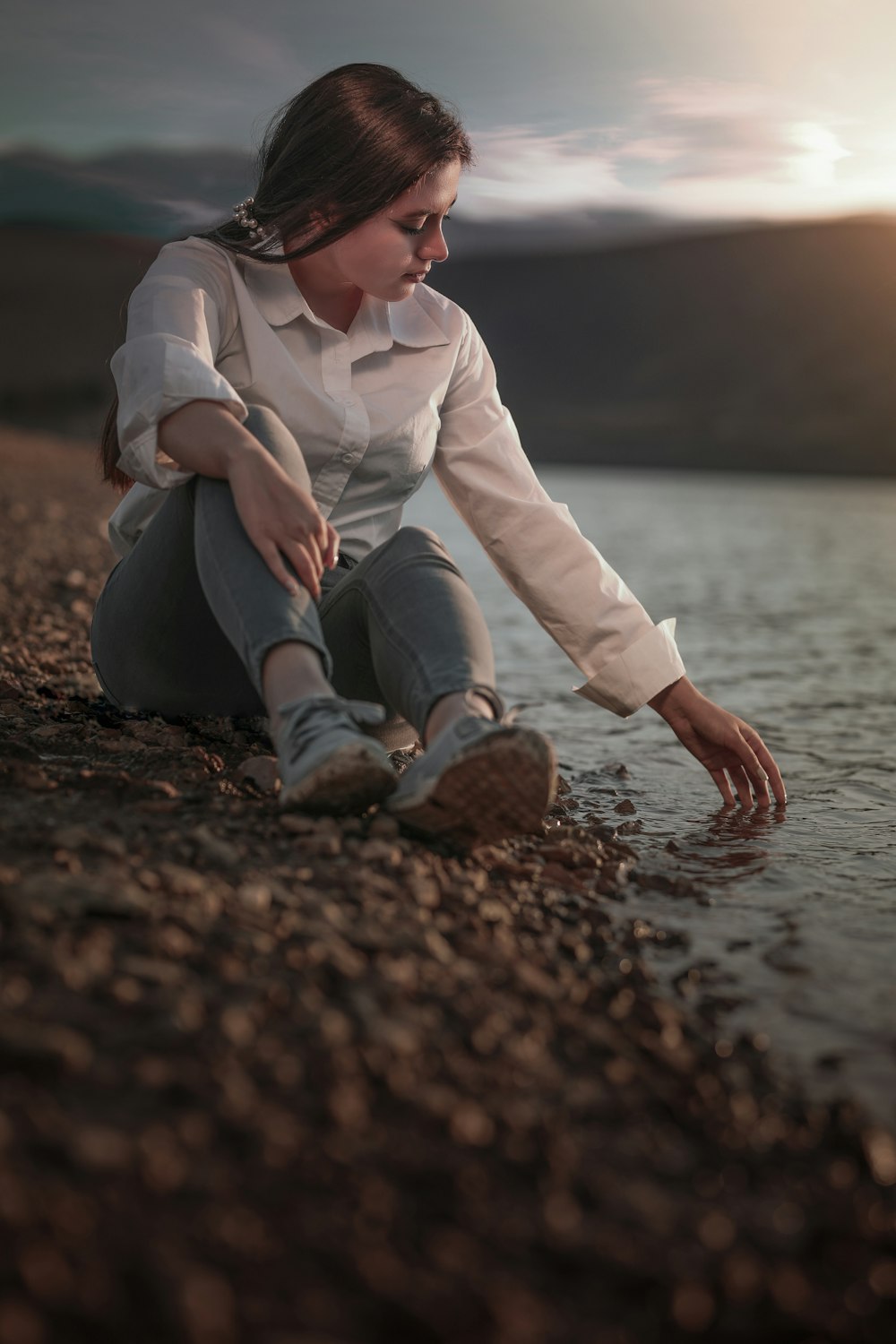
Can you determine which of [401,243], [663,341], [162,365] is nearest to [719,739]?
[401,243]

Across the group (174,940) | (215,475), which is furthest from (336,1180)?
(215,475)

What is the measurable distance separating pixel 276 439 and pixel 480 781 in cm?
66

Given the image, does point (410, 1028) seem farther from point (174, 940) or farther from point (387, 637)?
point (387, 637)

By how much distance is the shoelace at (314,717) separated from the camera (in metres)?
1.71

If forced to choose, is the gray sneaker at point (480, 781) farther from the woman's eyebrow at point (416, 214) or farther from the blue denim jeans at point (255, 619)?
the woman's eyebrow at point (416, 214)

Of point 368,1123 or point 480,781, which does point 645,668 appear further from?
point 368,1123

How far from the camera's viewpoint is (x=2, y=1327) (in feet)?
2.93

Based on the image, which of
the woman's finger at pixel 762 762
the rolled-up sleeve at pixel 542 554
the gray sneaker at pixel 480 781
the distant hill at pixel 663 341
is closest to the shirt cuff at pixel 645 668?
the rolled-up sleeve at pixel 542 554

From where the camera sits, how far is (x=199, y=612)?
7.10 ft

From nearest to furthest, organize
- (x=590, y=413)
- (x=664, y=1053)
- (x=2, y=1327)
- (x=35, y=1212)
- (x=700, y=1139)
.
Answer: (x=2, y=1327) < (x=35, y=1212) < (x=700, y=1139) < (x=664, y=1053) < (x=590, y=413)

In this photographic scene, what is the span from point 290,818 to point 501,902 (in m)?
0.34

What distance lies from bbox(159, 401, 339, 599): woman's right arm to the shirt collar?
1.44ft

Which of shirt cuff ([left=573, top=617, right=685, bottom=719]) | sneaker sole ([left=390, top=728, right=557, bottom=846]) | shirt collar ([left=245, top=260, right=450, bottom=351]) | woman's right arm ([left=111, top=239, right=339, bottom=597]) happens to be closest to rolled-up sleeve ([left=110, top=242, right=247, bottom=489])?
woman's right arm ([left=111, top=239, right=339, bottom=597])

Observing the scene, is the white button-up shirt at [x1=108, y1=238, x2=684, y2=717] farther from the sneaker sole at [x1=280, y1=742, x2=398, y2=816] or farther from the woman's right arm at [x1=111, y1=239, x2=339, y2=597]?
the sneaker sole at [x1=280, y1=742, x2=398, y2=816]
